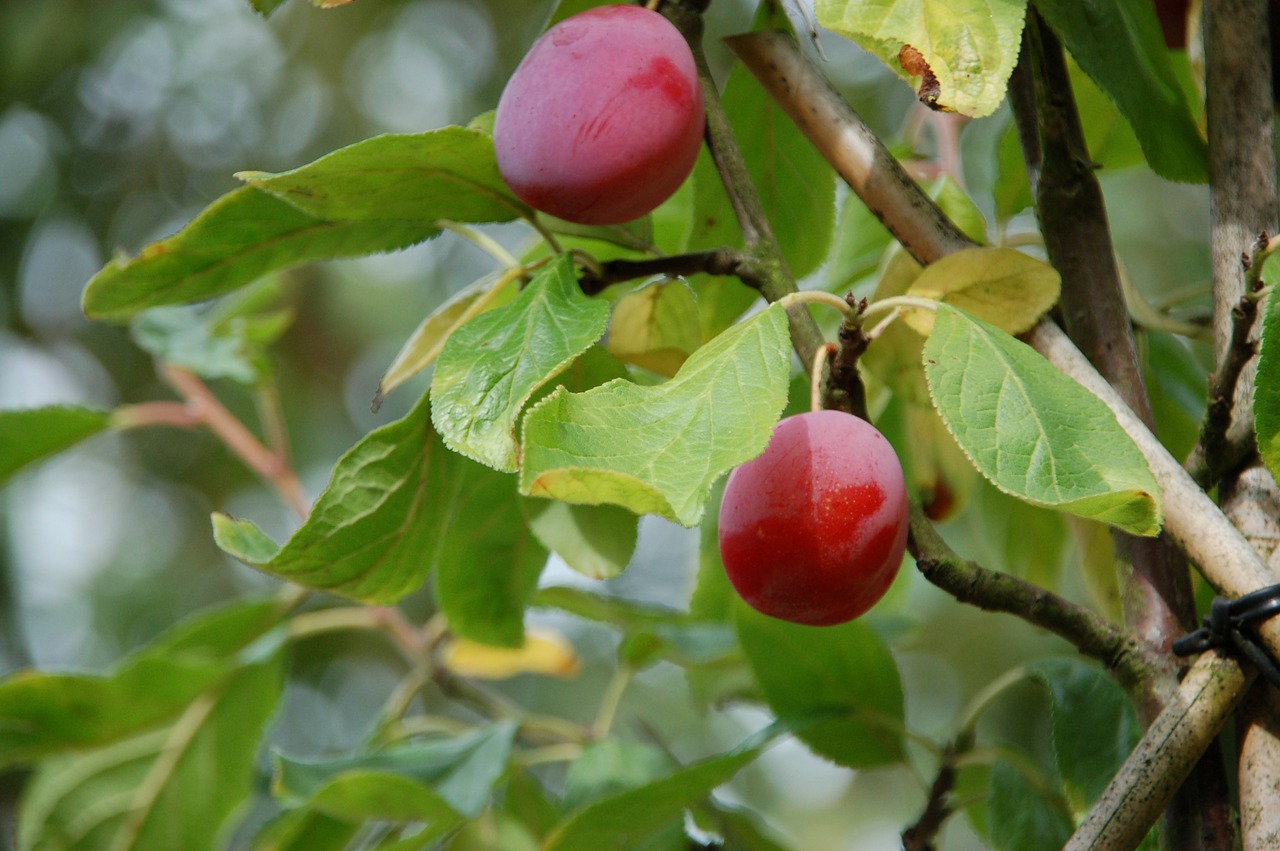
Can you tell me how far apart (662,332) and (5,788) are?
7.10 ft

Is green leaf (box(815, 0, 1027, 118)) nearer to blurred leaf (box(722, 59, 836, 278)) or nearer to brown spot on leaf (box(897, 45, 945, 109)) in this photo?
brown spot on leaf (box(897, 45, 945, 109))

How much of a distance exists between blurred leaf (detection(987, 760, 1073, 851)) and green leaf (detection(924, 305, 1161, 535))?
0.90 feet

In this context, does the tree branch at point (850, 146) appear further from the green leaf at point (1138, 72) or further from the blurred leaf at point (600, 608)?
the blurred leaf at point (600, 608)

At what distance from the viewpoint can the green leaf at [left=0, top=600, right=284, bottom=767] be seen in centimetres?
84

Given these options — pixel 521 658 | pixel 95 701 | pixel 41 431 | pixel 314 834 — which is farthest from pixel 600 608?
pixel 41 431

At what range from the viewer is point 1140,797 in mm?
389

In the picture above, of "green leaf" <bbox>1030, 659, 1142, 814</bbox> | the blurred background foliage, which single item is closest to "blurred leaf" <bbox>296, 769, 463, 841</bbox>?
"green leaf" <bbox>1030, 659, 1142, 814</bbox>

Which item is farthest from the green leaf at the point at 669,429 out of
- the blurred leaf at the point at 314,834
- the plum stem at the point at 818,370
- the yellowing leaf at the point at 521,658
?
the yellowing leaf at the point at 521,658

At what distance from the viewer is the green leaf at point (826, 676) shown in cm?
71

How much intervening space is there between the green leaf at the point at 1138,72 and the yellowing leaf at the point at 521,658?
73 centimetres

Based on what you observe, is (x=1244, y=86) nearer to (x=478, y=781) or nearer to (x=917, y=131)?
(x=917, y=131)

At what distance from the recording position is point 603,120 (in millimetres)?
458

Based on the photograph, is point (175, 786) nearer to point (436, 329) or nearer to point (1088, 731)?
point (436, 329)

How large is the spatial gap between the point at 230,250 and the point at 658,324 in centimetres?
22
